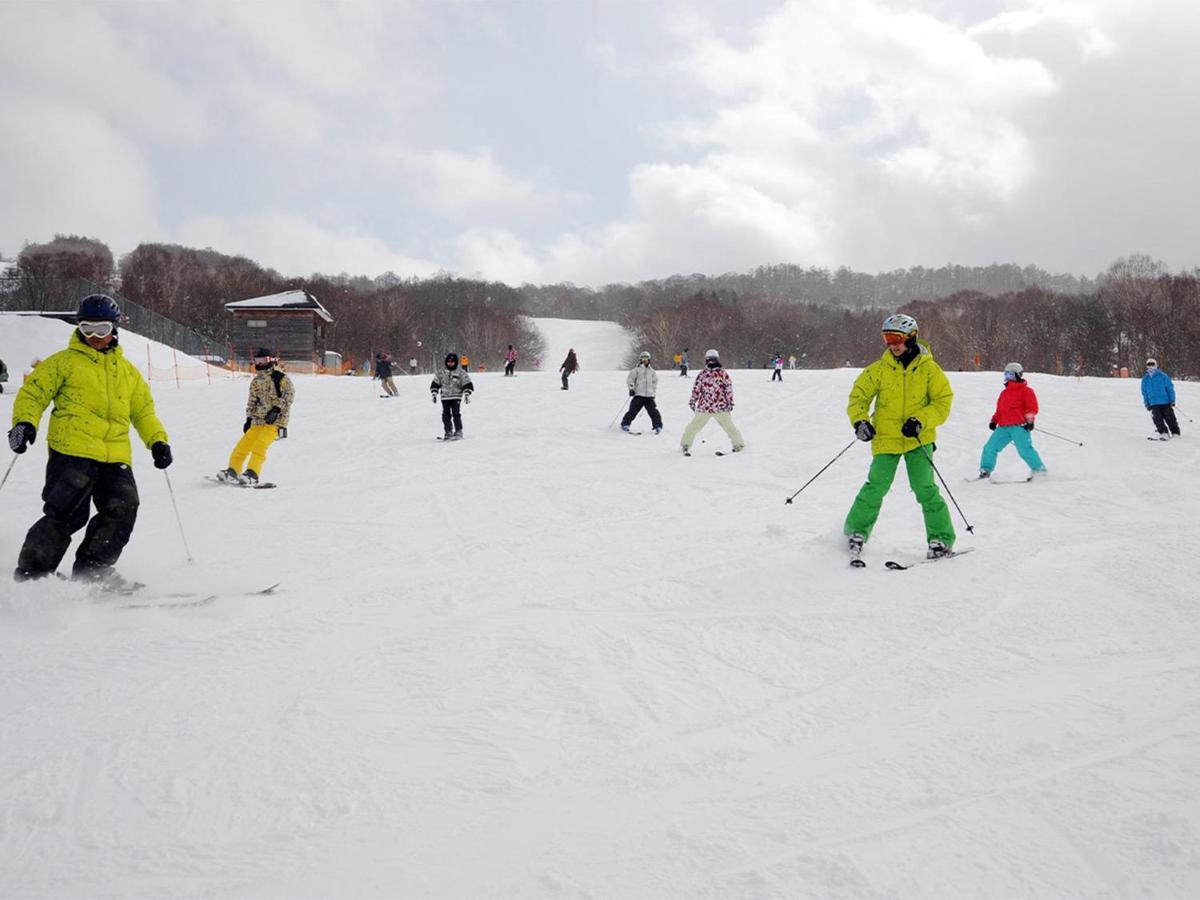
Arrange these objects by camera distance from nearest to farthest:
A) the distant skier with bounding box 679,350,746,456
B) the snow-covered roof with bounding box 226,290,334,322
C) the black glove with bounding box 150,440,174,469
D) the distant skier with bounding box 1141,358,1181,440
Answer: the black glove with bounding box 150,440,174,469
the distant skier with bounding box 679,350,746,456
the distant skier with bounding box 1141,358,1181,440
the snow-covered roof with bounding box 226,290,334,322

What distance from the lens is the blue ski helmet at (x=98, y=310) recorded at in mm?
4148

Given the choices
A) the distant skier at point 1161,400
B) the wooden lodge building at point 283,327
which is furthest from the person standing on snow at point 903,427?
the wooden lodge building at point 283,327

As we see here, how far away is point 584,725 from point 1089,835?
1.60 metres

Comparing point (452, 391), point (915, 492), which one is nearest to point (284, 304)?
point (452, 391)

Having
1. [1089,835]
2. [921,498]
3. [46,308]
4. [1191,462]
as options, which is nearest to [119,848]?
[1089,835]

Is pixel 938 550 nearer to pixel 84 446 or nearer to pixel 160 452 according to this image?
pixel 160 452

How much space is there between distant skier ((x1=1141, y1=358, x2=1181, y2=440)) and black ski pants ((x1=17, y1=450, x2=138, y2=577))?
14.1 metres

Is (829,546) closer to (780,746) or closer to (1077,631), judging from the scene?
(1077,631)

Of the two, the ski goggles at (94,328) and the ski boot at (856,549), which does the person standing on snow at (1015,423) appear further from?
the ski goggles at (94,328)

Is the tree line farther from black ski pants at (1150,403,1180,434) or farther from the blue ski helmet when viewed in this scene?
black ski pants at (1150,403,1180,434)

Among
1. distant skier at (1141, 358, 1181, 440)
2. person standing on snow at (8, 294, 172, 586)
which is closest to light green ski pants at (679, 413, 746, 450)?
distant skier at (1141, 358, 1181, 440)

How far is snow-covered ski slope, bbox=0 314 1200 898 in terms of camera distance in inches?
74.3

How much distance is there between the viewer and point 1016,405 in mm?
8609

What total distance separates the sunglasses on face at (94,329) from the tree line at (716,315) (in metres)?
38.5
